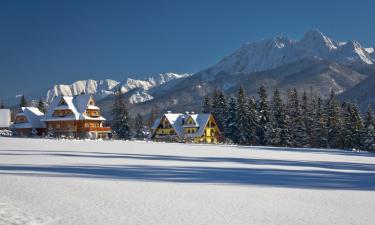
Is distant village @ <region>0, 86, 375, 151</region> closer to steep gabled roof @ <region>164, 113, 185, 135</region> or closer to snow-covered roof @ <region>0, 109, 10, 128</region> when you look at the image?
steep gabled roof @ <region>164, 113, 185, 135</region>

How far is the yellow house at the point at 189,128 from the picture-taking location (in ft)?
272

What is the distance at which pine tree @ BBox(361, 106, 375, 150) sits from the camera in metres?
64.3

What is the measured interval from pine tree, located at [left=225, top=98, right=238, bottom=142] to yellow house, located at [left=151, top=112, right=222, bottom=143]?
3.70 metres

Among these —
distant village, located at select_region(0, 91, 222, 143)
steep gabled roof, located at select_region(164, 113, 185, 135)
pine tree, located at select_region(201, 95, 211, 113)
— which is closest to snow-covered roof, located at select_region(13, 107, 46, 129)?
distant village, located at select_region(0, 91, 222, 143)

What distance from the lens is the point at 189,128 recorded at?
3361 inches

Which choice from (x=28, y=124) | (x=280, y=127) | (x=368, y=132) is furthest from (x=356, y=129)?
(x=28, y=124)

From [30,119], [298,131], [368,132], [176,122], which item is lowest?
[368,132]

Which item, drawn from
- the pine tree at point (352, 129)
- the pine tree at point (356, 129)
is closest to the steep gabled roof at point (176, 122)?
the pine tree at point (352, 129)

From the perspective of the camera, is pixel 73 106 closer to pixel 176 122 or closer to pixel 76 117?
pixel 76 117

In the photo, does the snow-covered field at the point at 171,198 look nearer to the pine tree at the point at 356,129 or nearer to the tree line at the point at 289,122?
the pine tree at the point at 356,129

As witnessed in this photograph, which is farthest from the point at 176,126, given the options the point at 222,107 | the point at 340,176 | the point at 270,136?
the point at 340,176

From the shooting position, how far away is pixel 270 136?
74.4 m

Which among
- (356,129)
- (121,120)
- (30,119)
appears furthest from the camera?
(30,119)

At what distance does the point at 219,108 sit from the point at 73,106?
30.2 meters
